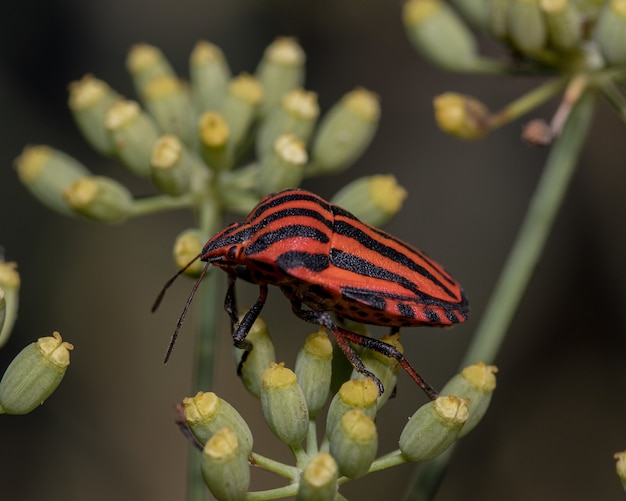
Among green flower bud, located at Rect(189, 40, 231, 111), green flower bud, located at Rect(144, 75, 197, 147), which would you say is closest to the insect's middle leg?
green flower bud, located at Rect(144, 75, 197, 147)

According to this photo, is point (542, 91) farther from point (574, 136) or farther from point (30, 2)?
point (30, 2)

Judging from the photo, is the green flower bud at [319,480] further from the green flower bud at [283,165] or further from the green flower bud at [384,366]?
the green flower bud at [283,165]

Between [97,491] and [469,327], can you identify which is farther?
[469,327]

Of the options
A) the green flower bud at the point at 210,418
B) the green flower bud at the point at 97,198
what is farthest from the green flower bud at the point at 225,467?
the green flower bud at the point at 97,198

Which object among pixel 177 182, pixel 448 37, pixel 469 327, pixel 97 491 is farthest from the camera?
pixel 469 327

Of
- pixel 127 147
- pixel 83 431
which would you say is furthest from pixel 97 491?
pixel 127 147

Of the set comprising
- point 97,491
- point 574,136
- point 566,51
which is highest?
point 566,51

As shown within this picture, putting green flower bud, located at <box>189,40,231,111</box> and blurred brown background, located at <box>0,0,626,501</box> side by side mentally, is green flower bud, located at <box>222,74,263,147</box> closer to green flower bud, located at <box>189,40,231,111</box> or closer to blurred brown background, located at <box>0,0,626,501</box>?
green flower bud, located at <box>189,40,231,111</box>

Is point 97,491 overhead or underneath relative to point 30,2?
underneath
